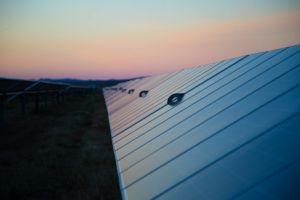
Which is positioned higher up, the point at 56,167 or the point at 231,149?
the point at 231,149

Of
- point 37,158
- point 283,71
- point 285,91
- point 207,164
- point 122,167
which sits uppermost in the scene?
point 283,71

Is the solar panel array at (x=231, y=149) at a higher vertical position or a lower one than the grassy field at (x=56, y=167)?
higher

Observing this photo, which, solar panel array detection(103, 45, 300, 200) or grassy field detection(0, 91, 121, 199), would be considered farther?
grassy field detection(0, 91, 121, 199)

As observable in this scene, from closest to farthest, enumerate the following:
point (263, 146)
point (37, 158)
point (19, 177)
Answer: point (263, 146) < point (19, 177) < point (37, 158)

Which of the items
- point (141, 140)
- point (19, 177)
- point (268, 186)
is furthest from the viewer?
point (19, 177)

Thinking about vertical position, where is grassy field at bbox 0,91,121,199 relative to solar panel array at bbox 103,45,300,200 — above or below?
below

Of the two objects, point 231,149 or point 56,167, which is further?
point 56,167

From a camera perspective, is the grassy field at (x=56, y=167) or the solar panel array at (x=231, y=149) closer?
the solar panel array at (x=231, y=149)

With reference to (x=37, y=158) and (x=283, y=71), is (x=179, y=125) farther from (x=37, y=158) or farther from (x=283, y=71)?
(x=37, y=158)

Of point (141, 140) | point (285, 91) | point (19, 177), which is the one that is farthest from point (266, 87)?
point (19, 177)

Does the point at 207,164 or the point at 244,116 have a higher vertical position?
the point at 244,116

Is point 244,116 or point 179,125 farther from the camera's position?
point 179,125
